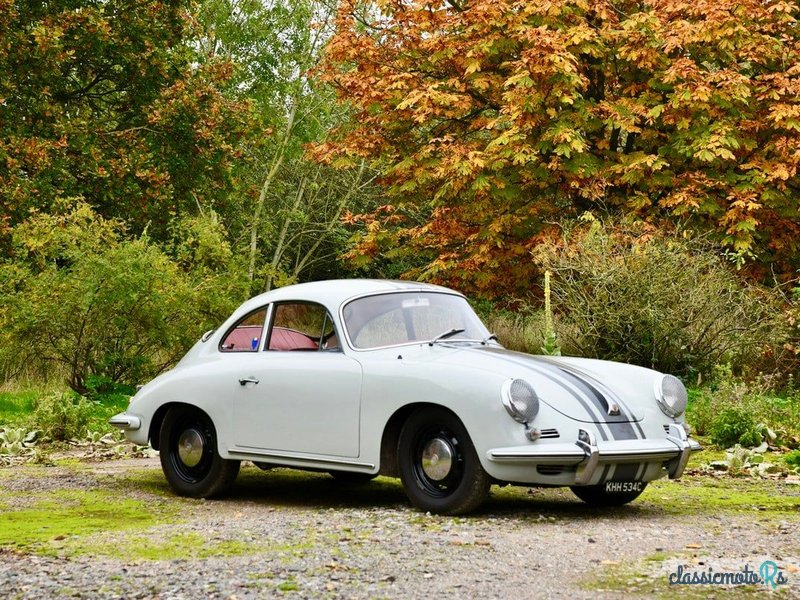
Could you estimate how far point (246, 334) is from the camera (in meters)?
9.01

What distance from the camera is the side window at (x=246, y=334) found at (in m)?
8.88

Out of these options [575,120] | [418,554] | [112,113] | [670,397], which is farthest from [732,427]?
[112,113]

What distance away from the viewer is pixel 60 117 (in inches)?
858

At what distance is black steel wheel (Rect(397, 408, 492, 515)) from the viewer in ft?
23.5

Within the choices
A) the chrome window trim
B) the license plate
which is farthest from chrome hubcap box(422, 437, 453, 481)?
the chrome window trim

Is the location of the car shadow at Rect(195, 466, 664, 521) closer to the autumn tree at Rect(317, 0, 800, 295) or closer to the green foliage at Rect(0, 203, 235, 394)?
the green foliage at Rect(0, 203, 235, 394)

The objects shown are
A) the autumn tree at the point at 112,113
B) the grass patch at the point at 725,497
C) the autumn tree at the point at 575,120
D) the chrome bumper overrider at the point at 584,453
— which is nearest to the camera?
the chrome bumper overrider at the point at 584,453

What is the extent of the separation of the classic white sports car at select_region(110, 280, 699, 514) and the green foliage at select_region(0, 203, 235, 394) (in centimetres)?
725

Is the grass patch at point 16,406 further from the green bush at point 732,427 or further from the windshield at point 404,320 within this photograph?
the green bush at point 732,427

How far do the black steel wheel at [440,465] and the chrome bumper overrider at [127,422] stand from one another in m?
2.61

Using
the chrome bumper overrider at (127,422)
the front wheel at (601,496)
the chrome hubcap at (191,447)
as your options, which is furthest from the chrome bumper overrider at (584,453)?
the chrome bumper overrider at (127,422)

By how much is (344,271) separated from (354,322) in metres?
25.0

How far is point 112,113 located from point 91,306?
9849mm

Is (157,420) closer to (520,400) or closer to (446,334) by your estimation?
(446,334)
